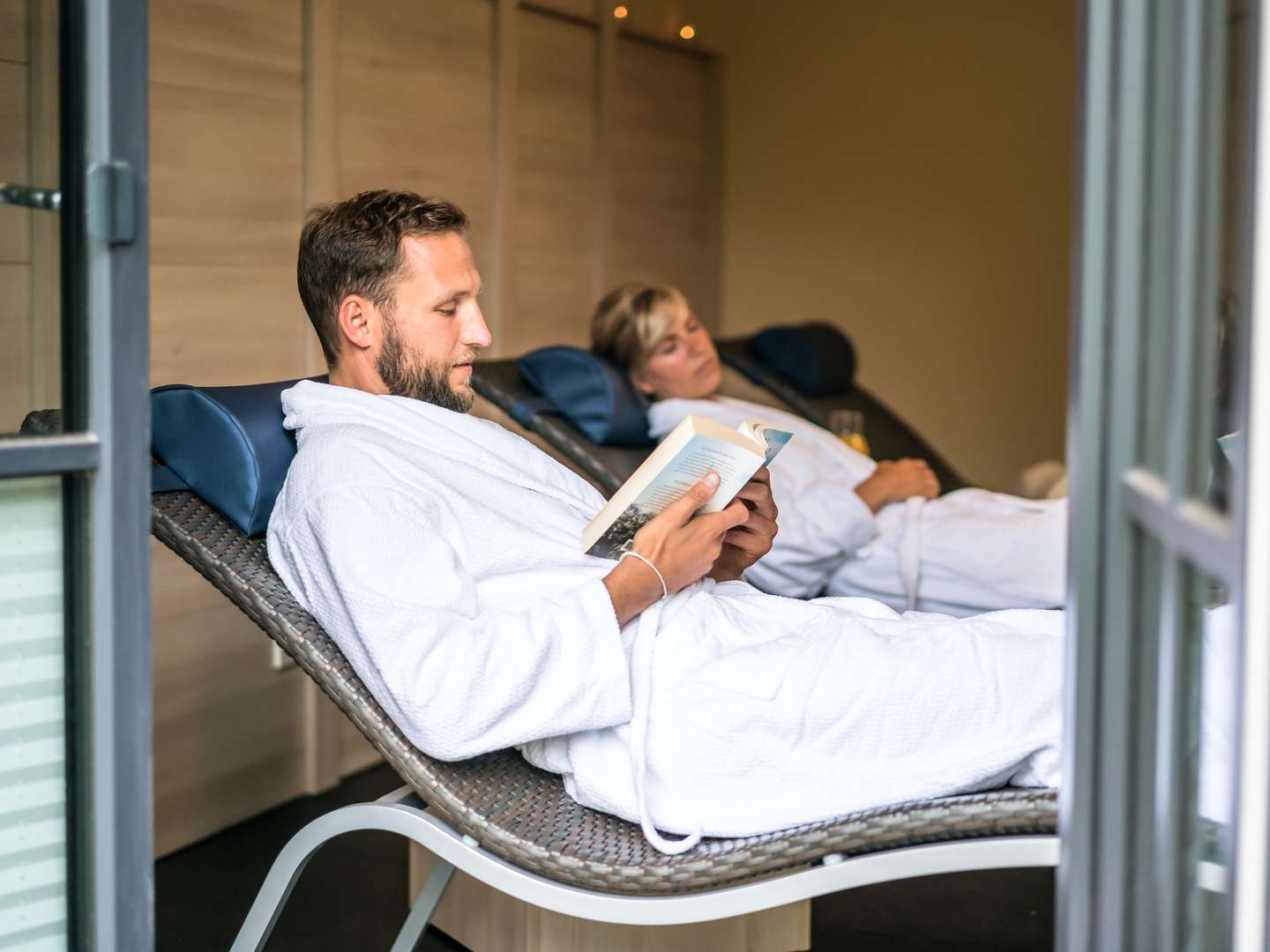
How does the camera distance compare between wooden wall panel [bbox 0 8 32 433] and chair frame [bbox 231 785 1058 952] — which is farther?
chair frame [bbox 231 785 1058 952]

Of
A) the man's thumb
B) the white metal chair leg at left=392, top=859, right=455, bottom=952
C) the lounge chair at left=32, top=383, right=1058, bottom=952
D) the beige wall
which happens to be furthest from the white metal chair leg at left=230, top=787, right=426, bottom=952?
the beige wall

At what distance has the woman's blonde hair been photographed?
337 cm

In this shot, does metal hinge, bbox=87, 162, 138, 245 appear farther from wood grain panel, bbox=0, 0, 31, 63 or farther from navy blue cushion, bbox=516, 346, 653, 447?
navy blue cushion, bbox=516, 346, 653, 447

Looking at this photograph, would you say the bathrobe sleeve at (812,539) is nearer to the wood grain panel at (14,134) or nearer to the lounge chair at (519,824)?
the lounge chair at (519,824)

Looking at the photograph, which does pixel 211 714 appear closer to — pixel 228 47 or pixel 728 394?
pixel 228 47

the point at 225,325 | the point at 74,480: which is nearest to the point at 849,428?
the point at 225,325

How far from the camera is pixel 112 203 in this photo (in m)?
1.32

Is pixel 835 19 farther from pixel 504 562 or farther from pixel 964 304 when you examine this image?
pixel 504 562

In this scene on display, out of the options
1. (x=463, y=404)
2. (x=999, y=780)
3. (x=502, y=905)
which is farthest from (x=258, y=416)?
(x=999, y=780)

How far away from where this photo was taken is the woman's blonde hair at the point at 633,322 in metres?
3.37

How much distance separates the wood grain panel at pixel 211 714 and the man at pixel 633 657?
101 cm

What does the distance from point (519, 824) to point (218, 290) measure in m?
1.58

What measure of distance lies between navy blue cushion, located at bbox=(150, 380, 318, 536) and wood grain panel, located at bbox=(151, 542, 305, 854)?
2.92 feet

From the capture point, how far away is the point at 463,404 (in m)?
2.08
